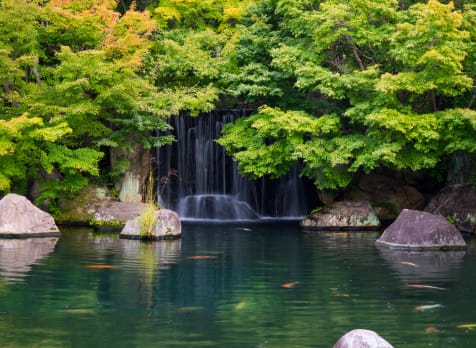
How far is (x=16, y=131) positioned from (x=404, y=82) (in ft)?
37.7

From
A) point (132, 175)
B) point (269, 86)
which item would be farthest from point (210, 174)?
point (269, 86)

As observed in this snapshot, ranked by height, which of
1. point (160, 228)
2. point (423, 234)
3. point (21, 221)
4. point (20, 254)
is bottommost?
point (20, 254)

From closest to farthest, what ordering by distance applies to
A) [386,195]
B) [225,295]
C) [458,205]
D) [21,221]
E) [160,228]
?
1. [225,295]
2. [160,228]
3. [21,221]
4. [458,205]
5. [386,195]

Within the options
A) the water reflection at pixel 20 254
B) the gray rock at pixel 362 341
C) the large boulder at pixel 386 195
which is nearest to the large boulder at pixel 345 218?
the large boulder at pixel 386 195

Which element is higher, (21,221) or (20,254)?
(21,221)

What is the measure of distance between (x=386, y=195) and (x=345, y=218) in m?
3.20

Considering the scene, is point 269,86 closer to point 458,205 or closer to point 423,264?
point 458,205

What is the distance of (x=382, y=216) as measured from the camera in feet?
86.1

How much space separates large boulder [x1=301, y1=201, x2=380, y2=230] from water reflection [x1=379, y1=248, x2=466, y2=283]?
19.4 feet

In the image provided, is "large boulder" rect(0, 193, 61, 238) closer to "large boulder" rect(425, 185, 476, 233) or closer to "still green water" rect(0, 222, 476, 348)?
"still green water" rect(0, 222, 476, 348)

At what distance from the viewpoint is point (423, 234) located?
1822cm

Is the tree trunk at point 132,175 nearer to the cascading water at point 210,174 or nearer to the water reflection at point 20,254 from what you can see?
the cascading water at point 210,174

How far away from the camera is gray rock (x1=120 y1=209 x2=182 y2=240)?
65.5 ft

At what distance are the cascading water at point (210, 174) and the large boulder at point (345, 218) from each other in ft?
13.8
